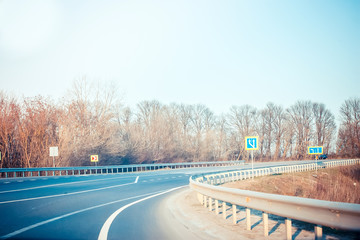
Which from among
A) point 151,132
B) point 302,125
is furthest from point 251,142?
point 302,125

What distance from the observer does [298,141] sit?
77.3 metres

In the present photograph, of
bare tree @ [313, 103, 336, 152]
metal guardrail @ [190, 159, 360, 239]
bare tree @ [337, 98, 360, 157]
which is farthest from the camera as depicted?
bare tree @ [313, 103, 336, 152]

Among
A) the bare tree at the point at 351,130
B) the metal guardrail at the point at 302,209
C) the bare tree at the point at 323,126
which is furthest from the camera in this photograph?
the bare tree at the point at 323,126

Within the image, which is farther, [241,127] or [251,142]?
[241,127]

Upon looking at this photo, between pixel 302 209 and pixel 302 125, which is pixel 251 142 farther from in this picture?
pixel 302 125

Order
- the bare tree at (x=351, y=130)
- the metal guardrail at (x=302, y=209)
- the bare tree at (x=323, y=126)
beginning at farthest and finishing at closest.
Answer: the bare tree at (x=323, y=126), the bare tree at (x=351, y=130), the metal guardrail at (x=302, y=209)

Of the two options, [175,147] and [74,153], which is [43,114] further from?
[175,147]

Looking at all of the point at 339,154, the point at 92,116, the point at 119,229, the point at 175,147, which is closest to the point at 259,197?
the point at 119,229

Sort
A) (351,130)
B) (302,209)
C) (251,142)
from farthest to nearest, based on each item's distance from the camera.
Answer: (351,130)
(251,142)
(302,209)

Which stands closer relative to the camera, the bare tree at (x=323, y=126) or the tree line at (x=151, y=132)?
the tree line at (x=151, y=132)

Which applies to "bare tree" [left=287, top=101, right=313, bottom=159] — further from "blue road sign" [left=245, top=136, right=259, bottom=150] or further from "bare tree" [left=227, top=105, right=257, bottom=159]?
"blue road sign" [left=245, top=136, right=259, bottom=150]

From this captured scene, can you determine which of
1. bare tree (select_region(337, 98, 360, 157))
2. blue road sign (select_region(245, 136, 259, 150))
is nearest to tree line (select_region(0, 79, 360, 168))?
bare tree (select_region(337, 98, 360, 157))

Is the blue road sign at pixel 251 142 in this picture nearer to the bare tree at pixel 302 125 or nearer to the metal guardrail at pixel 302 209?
the metal guardrail at pixel 302 209

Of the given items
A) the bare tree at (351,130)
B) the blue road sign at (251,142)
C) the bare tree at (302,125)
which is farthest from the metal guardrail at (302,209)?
the bare tree at (302,125)
